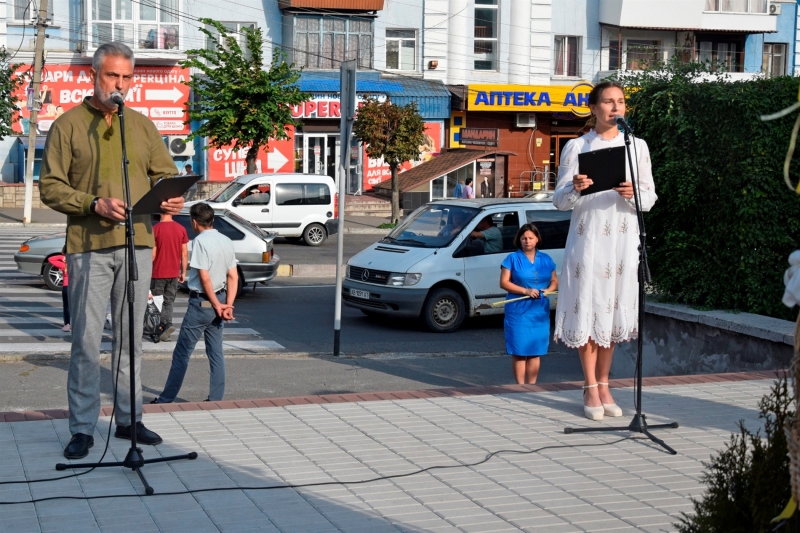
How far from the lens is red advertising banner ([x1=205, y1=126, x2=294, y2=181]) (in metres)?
39.9

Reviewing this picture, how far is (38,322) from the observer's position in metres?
13.8

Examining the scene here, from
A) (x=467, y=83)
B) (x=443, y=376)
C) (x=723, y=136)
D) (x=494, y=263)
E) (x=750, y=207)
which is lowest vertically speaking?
(x=443, y=376)

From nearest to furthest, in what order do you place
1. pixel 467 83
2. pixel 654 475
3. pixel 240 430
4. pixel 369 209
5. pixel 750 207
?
1. pixel 654 475
2. pixel 240 430
3. pixel 750 207
4. pixel 369 209
5. pixel 467 83

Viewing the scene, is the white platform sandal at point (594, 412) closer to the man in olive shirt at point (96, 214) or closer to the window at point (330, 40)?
the man in olive shirt at point (96, 214)

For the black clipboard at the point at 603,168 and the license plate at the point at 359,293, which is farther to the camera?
the license plate at the point at 359,293

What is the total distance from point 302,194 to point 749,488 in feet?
79.2

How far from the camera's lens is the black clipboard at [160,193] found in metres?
5.23

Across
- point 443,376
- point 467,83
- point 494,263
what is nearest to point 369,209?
point 467,83

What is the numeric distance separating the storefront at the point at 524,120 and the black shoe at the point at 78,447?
36.5 metres

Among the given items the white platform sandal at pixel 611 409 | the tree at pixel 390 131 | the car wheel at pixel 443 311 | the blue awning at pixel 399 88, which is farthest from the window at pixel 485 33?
the white platform sandal at pixel 611 409

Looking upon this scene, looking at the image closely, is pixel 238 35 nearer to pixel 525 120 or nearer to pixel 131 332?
pixel 525 120

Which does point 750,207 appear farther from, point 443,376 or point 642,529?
point 642,529

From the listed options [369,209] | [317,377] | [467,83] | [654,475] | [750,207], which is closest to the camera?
[654,475]

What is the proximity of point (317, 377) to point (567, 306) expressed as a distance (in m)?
4.60
